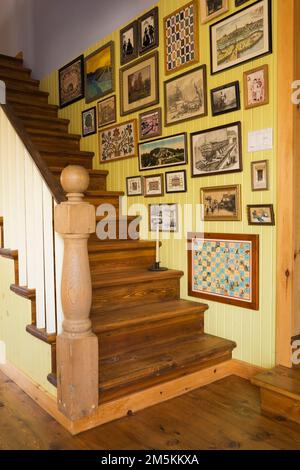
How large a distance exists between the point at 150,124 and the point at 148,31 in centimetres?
75

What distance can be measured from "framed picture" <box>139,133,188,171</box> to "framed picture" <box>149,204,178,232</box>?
0.32 metres

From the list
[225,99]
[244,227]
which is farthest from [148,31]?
[244,227]

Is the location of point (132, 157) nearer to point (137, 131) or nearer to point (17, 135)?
point (137, 131)

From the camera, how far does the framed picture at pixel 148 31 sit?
122 inches

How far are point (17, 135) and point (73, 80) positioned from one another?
204cm

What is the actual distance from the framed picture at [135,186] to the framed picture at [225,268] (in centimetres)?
71

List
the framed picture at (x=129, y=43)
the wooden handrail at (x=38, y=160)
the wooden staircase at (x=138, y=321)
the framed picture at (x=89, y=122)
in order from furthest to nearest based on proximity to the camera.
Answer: the framed picture at (x=89, y=122) → the framed picture at (x=129, y=43) → the wooden staircase at (x=138, y=321) → the wooden handrail at (x=38, y=160)

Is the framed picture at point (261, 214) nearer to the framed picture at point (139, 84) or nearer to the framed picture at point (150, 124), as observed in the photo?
the framed picture at point (150, 124)

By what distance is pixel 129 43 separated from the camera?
3.37 metres

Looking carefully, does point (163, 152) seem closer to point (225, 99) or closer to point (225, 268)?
point (225, 99)

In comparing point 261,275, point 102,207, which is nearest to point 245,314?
point 261,275

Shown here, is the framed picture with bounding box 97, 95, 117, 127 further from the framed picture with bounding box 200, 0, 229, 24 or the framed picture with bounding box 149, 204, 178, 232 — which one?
the framed picture with bounding box 200, 0, 229, 24

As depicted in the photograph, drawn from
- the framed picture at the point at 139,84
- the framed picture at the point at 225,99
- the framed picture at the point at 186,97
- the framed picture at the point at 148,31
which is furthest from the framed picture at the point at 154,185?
the framed picture at the point at 148,31

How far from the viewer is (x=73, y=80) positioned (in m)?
4.14
